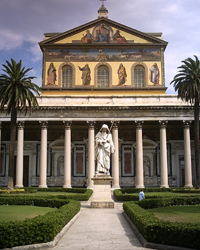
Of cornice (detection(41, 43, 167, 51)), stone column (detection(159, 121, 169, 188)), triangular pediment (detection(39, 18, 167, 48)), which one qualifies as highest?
triangular pediment (detection(39, 18, 167, 48))

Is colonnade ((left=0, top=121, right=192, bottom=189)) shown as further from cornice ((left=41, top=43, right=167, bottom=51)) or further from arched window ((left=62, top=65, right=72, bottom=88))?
cornice ((left=41, top=43, right=167, bottom=51))

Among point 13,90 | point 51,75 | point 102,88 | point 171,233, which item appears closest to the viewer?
point 171,233

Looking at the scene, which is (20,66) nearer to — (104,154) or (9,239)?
(104,154)

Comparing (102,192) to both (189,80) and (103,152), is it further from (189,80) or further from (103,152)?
(189,80)

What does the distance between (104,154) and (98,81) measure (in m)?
22.7

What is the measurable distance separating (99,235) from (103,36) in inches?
1422

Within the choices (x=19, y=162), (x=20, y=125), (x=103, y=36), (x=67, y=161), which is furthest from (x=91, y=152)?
(x=103, y=36)

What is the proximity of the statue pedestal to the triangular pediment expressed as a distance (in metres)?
25.9

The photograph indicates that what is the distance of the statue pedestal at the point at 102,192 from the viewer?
22969mm

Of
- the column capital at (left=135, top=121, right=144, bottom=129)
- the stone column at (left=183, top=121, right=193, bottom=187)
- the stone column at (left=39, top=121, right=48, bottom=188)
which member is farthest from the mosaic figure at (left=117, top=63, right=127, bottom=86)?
the stone column at (left=39, top=121, right=48, bottom=188)

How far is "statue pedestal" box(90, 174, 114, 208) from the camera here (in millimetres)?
22969

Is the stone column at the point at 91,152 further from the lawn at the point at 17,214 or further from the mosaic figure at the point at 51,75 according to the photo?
the lawn at the point at 17,214

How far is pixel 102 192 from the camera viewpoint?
23312 millimetres

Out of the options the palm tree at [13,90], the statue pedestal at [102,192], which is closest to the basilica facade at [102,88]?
the palm tree at [13,90]
